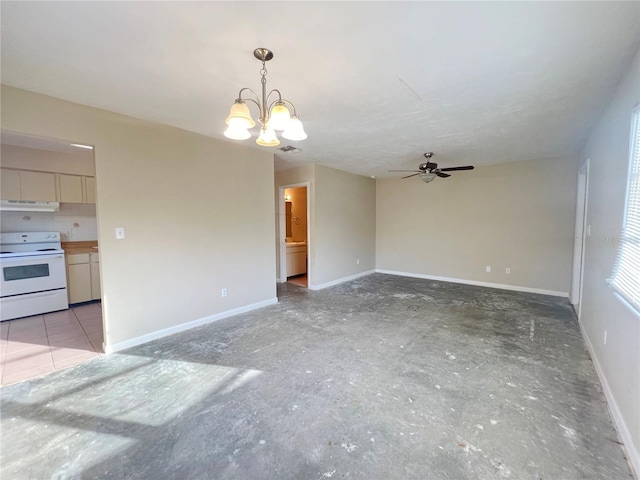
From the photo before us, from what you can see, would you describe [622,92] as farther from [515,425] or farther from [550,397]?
[515,425]

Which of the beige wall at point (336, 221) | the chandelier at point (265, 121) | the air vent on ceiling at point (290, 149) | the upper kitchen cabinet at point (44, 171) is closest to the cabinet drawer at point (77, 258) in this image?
the upper kitchen cabinet at point (44, 171)

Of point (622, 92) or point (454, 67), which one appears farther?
point (622, 92)

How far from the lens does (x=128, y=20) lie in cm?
147

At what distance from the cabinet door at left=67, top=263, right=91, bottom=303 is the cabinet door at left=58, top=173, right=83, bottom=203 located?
1041 millimetres

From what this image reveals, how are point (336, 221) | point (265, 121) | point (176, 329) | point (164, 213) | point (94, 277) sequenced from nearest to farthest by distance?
point (265, 121), point (164, 213), point (176, 329), point (94, 277), point (336, 221)

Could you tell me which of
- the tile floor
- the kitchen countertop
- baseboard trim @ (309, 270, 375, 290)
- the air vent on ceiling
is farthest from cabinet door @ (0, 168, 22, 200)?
baseboard trim @ (309, 270, 375, 290)

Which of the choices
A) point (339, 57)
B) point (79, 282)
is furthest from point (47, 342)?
point (339, 57)

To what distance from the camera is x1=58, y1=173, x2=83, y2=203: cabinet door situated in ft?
13.5

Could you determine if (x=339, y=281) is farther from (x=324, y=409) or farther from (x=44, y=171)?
(x=44, y=171)

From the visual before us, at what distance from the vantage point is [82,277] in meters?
4.29

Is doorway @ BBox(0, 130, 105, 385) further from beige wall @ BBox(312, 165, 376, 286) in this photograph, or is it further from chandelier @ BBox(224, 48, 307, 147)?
beige wall @ BBox(312, 165, 376, 286)

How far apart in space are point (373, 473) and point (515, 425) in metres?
1.05

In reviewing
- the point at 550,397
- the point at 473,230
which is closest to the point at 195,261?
the point at 550,397

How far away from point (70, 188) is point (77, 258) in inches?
43.4
